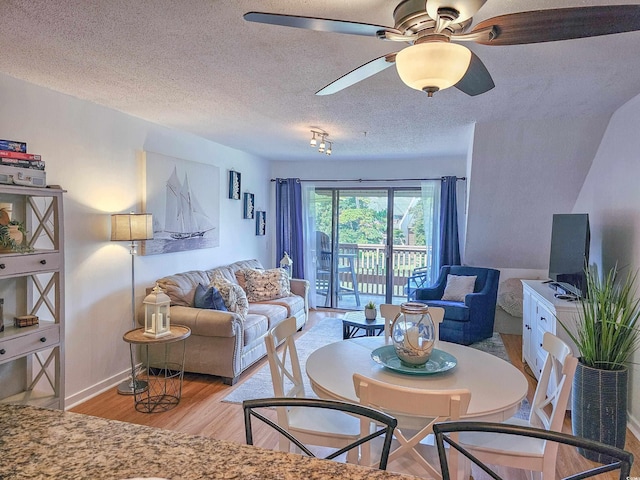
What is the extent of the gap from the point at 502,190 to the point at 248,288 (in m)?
3.18

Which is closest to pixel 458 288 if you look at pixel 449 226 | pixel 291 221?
pixel 449 226

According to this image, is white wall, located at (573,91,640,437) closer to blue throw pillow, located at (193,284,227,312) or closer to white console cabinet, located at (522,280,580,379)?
white console cabinet, located at (522,280,580,379)

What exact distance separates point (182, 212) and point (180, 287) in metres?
0.84

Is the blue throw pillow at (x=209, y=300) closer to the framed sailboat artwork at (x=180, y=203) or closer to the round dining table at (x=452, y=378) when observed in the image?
the framed sailboat artwork at (x=180, y=203)

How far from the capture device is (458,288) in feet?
16.7

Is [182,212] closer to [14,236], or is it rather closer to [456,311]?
[14,236]

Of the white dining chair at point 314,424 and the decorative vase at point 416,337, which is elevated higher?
the decorative vase at point 416,337

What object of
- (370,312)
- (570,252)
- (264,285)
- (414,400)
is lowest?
(370,312)

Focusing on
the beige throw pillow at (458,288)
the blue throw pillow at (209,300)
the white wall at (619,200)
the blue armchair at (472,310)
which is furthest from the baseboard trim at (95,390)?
the white wall at (619,200)

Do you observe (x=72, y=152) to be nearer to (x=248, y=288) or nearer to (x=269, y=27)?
(x=269, y=27)

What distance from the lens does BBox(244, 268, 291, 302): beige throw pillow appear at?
514 cm

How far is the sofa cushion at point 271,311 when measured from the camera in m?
4.44

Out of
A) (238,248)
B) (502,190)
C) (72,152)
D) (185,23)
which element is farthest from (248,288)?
(185,23)

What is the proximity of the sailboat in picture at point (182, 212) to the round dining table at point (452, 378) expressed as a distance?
2.53 m
